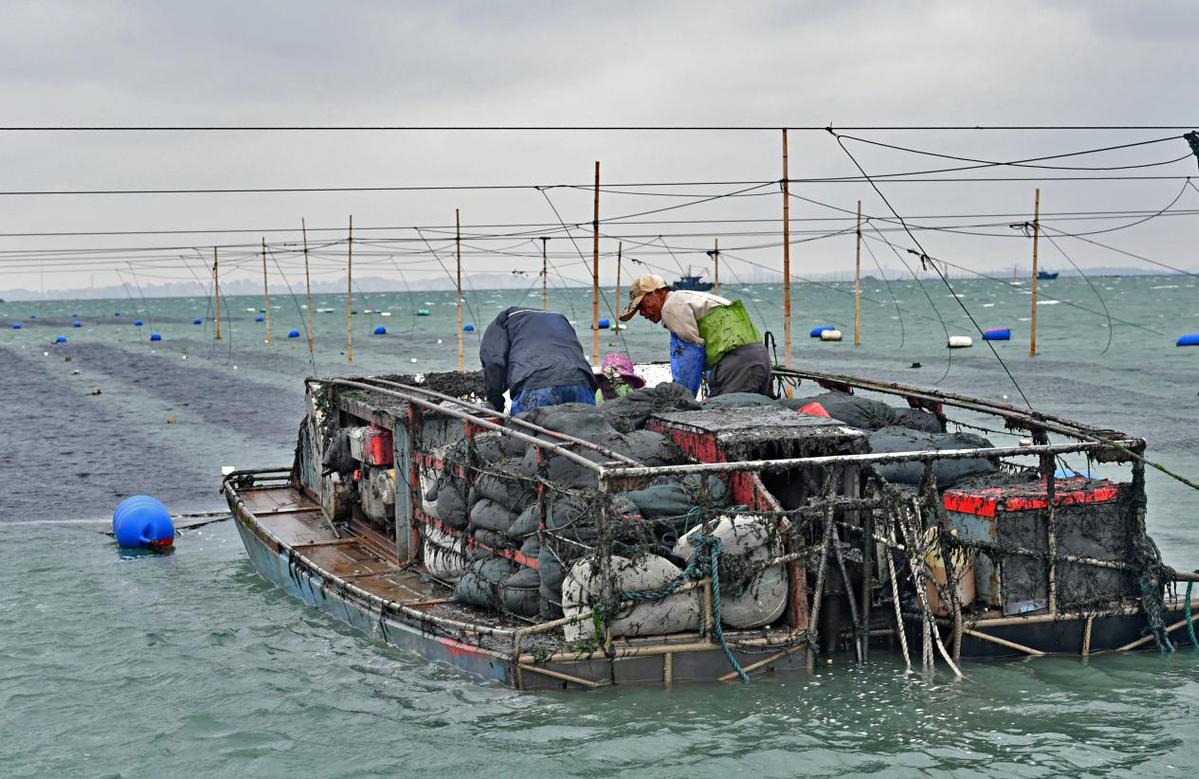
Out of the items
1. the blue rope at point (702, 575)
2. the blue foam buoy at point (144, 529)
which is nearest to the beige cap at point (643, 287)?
the blue rope at point (702, 575)

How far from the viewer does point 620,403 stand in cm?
1260

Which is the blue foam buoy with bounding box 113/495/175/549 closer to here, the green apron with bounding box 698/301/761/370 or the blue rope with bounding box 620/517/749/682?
the green apron with bounding box 698/301/761/370

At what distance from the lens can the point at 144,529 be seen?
754 inches

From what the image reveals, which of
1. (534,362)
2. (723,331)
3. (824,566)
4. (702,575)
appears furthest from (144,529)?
(824,566)

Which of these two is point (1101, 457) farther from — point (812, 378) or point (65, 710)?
point (65, 710)

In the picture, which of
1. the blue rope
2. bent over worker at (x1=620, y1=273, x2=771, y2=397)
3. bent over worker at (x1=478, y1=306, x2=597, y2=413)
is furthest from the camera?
bent over worker at (x1=620, y1=273, x2=771, y2=397)

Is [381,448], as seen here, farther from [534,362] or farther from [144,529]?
[144,529]

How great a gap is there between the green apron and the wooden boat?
2.31 metres

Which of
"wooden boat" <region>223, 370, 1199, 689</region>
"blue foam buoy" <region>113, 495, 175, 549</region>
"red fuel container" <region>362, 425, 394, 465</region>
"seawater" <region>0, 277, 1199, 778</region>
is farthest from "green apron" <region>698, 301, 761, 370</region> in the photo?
"blue foam buoy" <region>113, 495, 175, 549</region>

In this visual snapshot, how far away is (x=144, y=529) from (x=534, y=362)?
886 cm

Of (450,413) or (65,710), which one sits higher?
(450,413)

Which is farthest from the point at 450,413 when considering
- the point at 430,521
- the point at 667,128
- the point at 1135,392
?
the point at 1135,392

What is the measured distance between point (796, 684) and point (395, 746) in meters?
3.43

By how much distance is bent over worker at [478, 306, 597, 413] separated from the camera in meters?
13.6
